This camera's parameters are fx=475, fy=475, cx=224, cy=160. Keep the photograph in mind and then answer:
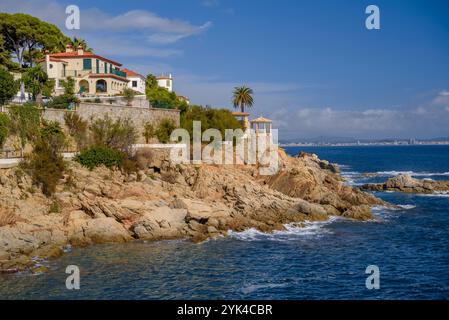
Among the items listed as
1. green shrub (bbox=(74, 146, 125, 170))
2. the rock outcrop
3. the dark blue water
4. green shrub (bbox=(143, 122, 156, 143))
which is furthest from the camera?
the rock outcrop

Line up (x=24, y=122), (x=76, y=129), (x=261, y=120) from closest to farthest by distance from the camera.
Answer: (x=24, y=122), (x=76, y=129), (x=261, y=120)

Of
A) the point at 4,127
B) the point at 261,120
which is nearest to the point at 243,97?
the point at 261,120

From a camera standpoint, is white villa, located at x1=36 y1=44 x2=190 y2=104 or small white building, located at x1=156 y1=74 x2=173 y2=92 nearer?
white villa, located at x1=36 y1=44 x2=190 y2=104

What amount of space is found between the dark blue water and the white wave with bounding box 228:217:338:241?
0.07 metres

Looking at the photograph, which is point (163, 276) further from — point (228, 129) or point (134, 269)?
point (228, 129)

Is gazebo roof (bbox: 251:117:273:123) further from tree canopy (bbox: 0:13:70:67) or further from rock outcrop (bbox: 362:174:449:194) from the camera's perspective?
tree canopy (bbox: 0:13:70:67)

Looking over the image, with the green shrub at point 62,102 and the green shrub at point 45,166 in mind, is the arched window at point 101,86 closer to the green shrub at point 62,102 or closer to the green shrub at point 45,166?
the green shrub at point 62,102

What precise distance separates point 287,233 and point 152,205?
9.85 meters

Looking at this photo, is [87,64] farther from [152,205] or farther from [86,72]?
[152,205]

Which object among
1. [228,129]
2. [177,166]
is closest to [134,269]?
[177,166]

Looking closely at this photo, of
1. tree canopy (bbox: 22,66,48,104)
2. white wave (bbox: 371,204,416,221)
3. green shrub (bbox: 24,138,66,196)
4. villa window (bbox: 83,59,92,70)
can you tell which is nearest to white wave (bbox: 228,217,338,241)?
white wave (bbox: 371,204,416,221)

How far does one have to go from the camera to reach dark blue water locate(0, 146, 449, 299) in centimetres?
2214

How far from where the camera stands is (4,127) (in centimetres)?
3644
